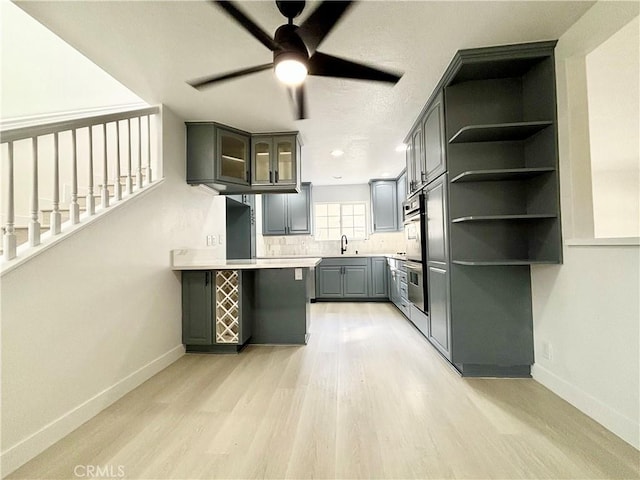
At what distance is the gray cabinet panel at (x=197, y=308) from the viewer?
2777mm

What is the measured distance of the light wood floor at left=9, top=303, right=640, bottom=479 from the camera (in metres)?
1.28

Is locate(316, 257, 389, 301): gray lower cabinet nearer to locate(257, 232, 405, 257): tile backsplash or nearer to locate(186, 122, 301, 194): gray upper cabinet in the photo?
locate(257, 232, 405, 257): tile backsplash

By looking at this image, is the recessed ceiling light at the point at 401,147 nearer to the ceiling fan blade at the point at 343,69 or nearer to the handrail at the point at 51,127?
the ceiling fan blade at the point at 343,69

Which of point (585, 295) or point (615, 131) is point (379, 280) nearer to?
point (585, 295)

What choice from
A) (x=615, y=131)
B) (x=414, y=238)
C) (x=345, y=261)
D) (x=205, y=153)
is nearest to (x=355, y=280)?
(x=345, y=261)

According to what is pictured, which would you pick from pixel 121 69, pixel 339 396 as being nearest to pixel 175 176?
pixel 121 69

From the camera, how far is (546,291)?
1.99 meters

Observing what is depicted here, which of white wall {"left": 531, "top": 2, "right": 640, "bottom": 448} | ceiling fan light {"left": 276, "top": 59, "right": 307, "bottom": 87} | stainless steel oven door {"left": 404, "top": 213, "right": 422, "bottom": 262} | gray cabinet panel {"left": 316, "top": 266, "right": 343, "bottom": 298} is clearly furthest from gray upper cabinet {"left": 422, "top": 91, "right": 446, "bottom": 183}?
gray cabinet panel {"left": 316, "top": 266, "right": 343, "bottom": 298}

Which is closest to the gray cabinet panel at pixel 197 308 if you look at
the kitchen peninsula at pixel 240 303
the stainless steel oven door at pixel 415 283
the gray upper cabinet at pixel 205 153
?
the kitchen peninsula at pixel 240 303

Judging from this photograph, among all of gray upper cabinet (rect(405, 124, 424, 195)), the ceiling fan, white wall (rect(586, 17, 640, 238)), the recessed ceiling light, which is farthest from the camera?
the recessed ceiling light

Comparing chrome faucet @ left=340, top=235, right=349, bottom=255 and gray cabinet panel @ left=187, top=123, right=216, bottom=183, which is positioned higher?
gray cabinet panel @ left=187, top=123, right=216, bottom=183

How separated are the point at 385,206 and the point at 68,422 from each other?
5.04 metres

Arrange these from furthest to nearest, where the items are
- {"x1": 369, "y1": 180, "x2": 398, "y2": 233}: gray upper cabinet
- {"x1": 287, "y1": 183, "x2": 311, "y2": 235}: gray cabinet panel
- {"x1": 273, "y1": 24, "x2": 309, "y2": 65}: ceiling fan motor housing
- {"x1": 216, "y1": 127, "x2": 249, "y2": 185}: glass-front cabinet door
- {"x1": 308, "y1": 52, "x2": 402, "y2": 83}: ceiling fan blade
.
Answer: {"x1": 287, "y1": 183, "x2": 311, "y2": 235}: gray cabinet panel, {"x1": 369, "y1": 180, "x2": 398, "y2": 233}: gray upper cabinet, {"x1": 216, "y1": 127, "x2": 249, "y2": 185}: glass-front cabinet door, {"x1": 308, "y1": 52, "x2": 402, "y2": 83}: ceiling fan blade, {"x1": 273, "y1": 24, "x2": 309, "y2": 65}: ceiling fan motor housing

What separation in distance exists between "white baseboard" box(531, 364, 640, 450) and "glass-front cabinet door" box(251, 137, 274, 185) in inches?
120
